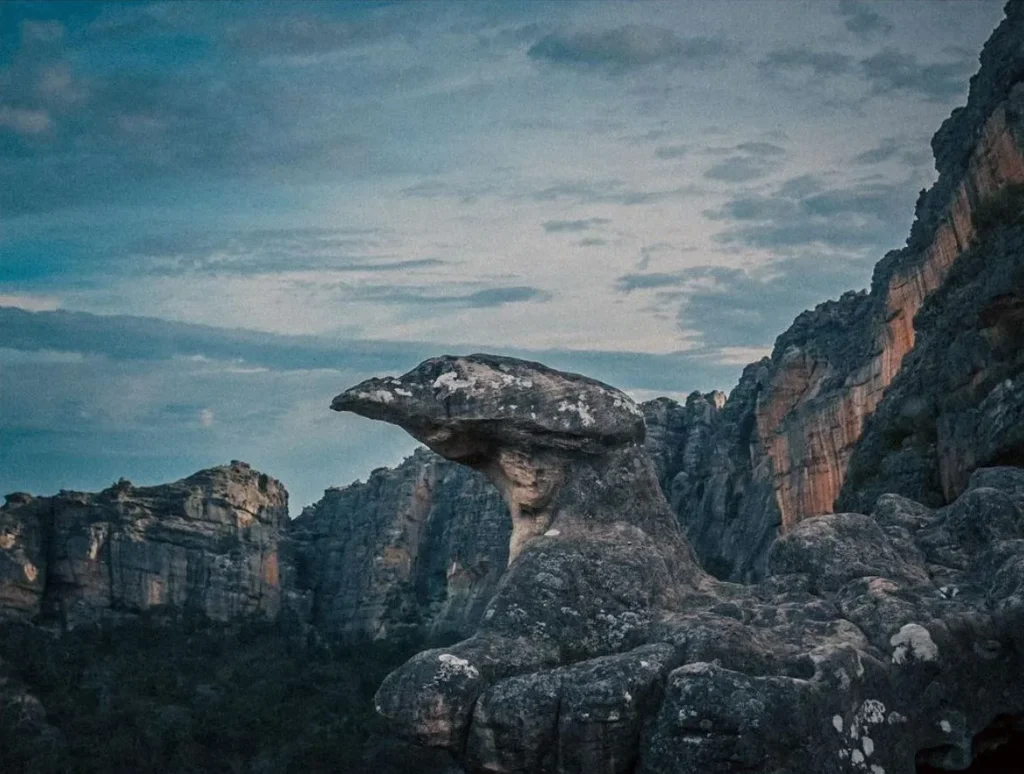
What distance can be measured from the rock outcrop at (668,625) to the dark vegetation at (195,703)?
39.4 metres

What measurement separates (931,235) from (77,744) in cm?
5369

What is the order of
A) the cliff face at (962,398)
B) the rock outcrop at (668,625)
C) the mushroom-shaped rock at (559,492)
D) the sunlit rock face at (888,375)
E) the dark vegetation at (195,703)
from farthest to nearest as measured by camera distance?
1. the dark vegetation at (195,703)
2. the sunlit rock face at (888,375)
3. the cliff face at (962,398)
4. the mushroom-shaped rock at (559,492)
5. the rock outcrop at (668,625)

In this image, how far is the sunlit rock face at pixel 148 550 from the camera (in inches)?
4658

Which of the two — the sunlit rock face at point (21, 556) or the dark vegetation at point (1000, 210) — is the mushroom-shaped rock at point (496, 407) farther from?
the sunlit rock face at point (21, 556)

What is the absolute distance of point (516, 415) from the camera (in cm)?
1223

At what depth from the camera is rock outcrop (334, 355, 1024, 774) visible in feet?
31.5

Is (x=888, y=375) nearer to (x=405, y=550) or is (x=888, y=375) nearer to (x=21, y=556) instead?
(x=21, y=556)

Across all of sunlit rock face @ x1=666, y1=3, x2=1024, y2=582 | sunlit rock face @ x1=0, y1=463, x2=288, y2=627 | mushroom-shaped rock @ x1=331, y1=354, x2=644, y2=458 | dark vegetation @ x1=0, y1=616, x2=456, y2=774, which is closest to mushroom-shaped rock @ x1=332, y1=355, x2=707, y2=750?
mushroom-shaped rock @ x1=331, y1=354, x2=644, y2=458

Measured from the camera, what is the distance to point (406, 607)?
14150 centimetres

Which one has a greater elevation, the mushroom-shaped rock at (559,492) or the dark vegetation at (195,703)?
the mushroom-shaped rock at (559,492)

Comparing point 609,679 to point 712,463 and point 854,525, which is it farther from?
point 712,463

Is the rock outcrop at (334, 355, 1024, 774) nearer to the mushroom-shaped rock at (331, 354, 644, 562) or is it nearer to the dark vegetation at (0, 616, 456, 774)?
the mushroom-shaped rock at (331, 354, 644, 562)

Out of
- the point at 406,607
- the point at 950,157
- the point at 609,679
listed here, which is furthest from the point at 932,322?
the point at 406,607

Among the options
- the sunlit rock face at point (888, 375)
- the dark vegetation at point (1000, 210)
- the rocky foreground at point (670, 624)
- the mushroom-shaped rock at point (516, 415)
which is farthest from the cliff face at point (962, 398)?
the mushroom-shaped rock at point (516, 415)
